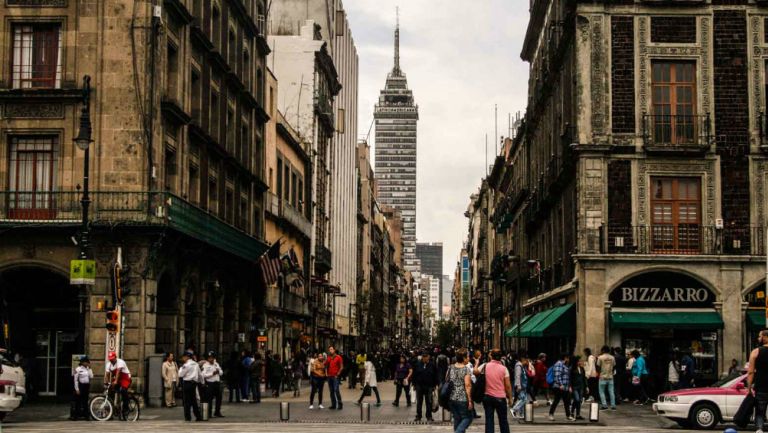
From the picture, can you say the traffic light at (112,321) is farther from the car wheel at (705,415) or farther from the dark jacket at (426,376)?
the car wheel at (705,415)

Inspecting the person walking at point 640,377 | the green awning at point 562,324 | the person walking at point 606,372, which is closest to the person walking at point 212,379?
the person walking at point 606,372

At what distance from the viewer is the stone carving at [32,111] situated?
34156mm

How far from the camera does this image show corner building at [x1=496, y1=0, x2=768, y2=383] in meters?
39.1

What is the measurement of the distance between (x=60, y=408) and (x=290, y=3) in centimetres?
5902

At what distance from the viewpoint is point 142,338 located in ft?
109

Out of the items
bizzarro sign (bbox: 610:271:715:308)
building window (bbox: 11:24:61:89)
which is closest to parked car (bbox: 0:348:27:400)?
Answer: building window (bbox: 11:24:61:89)

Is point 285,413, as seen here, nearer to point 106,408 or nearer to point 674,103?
point 106,408

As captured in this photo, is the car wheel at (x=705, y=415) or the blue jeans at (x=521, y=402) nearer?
the car wheel at (x=705, y=415)

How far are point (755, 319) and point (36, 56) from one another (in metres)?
25.6

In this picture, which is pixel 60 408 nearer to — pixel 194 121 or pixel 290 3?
pixel 194 121

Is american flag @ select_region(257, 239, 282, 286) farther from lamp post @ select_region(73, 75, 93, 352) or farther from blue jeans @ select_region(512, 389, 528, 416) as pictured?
blue jeans @ select_region(512, 389, 528, 416)

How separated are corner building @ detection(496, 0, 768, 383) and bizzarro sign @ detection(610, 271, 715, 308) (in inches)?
1.4

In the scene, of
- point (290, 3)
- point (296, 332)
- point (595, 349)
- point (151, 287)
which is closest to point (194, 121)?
point (151, 287)

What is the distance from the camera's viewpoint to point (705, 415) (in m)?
25.9
